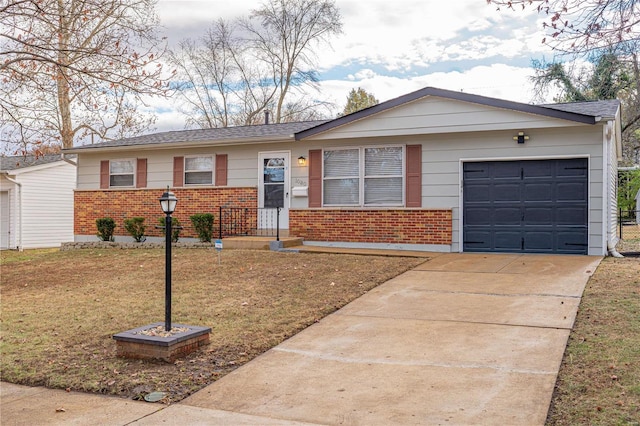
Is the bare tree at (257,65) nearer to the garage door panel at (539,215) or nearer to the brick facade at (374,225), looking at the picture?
the brick facade at (374,225)

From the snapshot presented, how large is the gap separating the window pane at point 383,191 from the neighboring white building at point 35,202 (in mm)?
12453

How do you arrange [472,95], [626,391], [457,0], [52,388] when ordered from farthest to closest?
[472,95] < [457,0] < [52,388] < [626,391]

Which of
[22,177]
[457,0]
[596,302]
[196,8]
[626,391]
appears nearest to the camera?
[626,391]

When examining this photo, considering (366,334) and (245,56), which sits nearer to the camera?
(366,334)

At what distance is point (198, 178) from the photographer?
1508cm

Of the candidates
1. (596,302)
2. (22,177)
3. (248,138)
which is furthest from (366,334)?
(22,177)

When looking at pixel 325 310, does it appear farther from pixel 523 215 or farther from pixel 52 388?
pixel 523 215

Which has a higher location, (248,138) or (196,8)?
(196,8)

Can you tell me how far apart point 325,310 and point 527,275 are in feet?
12.1

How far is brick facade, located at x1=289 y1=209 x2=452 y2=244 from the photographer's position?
12.1 metres

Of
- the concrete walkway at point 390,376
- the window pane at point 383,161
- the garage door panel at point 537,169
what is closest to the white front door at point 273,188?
the window pane at point 383,161

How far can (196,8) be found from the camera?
13.3 meters

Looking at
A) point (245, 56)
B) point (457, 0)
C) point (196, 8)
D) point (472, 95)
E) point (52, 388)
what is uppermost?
point (245, 56)

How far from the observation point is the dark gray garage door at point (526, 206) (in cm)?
1097
